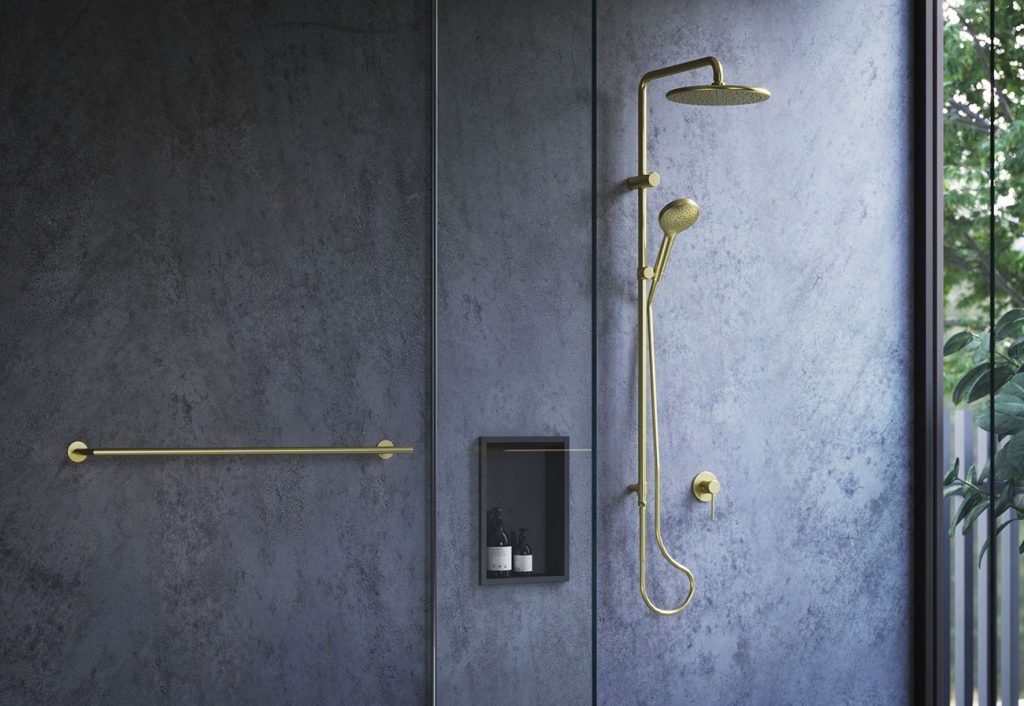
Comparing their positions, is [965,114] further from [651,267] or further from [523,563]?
[523,563]

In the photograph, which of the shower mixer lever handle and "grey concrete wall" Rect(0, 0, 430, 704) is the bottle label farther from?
the shower mixer lever handle

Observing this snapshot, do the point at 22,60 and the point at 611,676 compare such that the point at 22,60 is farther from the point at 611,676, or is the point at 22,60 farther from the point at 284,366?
the point at 611,676

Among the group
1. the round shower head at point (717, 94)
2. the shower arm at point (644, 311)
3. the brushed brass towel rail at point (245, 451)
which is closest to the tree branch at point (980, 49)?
A: the round shower head at point (717, 94)

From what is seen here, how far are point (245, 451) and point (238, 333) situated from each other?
0.21 meters

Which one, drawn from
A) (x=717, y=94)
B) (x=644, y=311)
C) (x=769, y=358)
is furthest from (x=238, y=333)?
(x=769, y=358)

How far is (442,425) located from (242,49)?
0.70 m

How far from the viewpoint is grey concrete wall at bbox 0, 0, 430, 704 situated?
5.72ft

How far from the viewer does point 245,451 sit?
1.84 metres

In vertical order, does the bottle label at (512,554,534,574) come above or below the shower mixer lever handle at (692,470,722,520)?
above

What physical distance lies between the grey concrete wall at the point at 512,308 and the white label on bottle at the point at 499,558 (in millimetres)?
32

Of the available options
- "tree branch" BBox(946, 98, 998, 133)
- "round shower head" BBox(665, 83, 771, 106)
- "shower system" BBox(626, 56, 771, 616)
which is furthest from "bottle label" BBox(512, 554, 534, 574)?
"tree branch" BBox(946, 98, 998, 133)

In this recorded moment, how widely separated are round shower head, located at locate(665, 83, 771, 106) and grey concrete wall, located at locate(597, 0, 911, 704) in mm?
235

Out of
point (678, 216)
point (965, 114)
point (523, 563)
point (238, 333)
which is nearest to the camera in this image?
point (523, 563)

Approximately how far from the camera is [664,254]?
2.72 metres
